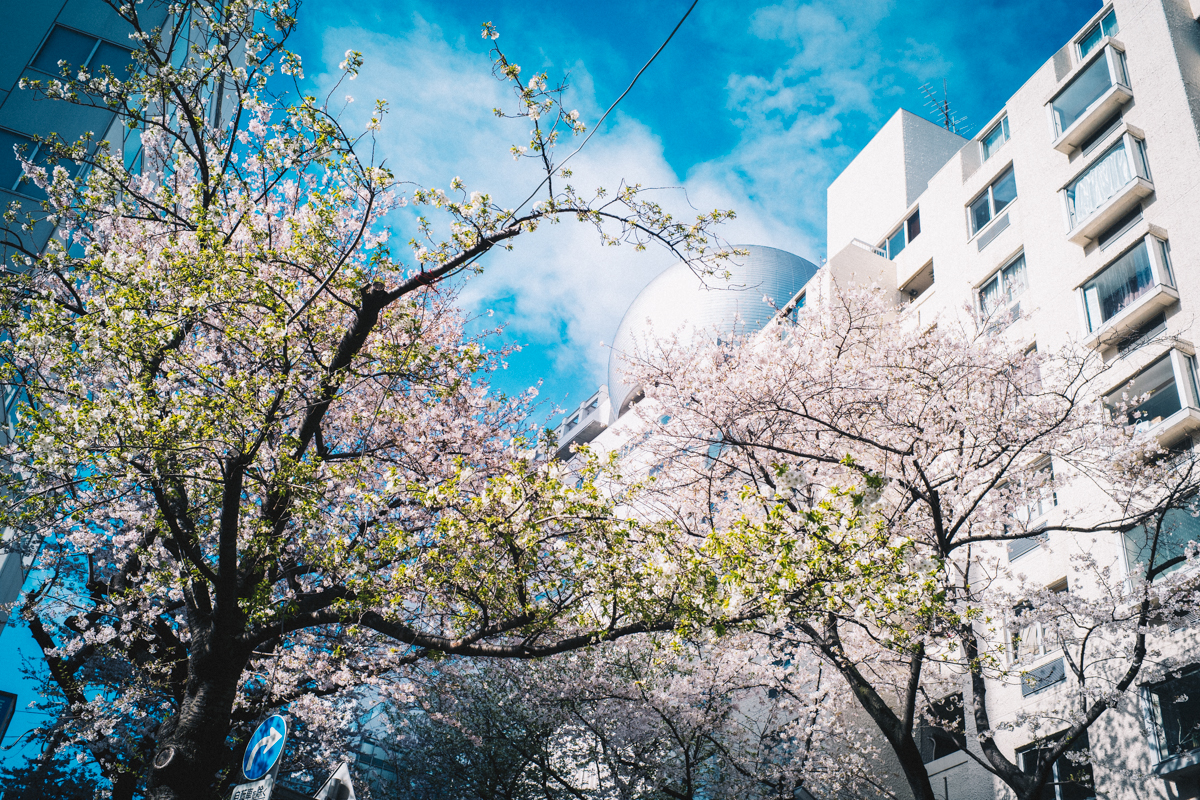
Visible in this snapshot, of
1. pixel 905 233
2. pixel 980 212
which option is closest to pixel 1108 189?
pixel 980 212

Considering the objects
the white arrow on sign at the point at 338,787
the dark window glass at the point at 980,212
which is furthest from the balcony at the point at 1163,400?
the white arrow on sign at the point at 338,787

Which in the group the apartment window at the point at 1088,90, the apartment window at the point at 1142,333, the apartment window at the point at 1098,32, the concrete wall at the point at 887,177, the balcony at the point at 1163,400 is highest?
the concrete wall at the point at 887,177

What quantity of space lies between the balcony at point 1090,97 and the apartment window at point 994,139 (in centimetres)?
247

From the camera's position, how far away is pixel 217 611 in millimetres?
7930

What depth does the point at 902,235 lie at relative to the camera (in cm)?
2738

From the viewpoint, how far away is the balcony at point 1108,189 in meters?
17.3

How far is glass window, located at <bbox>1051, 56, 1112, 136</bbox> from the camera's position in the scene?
1968 cm

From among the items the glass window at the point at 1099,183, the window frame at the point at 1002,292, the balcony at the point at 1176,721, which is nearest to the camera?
the balcony at the point at 1176,721

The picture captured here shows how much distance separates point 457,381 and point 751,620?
4496 millimetres

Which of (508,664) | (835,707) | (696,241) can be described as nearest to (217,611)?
(696,241)

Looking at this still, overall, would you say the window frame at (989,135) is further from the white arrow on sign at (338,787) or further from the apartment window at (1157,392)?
the white arrow on sign at (338,787)

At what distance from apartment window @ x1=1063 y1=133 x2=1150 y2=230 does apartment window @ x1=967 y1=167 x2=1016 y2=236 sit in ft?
8.62

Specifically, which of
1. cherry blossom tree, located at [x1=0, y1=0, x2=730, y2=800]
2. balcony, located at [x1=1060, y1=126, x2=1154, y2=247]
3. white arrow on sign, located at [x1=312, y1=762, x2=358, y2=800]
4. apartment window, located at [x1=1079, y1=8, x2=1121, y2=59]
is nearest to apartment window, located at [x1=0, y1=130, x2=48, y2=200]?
cherry blossom tree, located at [x1=0, y1=0, x2=730, y2=800]

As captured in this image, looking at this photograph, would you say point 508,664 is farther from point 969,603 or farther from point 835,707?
point 969,603
